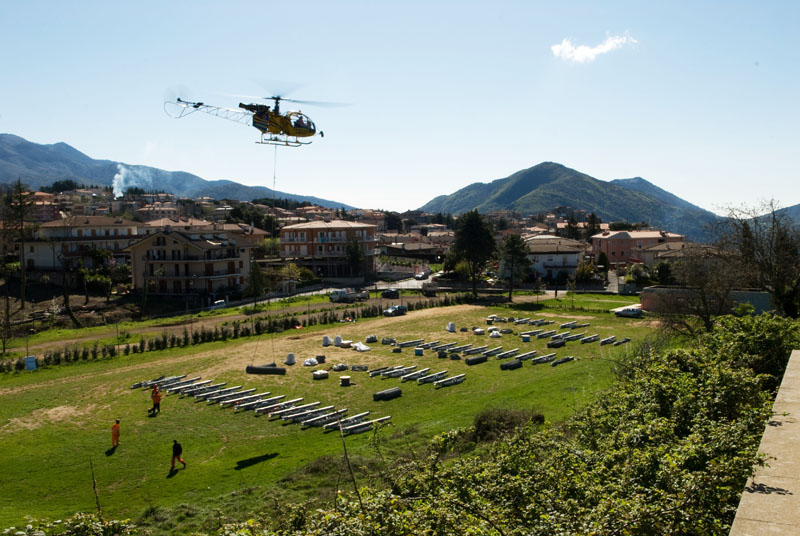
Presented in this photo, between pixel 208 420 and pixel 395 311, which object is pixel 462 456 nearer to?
pixel 208 420

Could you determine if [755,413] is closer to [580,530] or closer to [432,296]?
[580,530]

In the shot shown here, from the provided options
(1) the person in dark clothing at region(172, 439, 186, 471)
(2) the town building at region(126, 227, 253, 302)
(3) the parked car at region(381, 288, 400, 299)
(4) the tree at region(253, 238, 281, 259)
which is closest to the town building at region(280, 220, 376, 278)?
(4) the tree at region(253, 238, 281, 259)

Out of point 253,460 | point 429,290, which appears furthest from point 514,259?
point 253,460

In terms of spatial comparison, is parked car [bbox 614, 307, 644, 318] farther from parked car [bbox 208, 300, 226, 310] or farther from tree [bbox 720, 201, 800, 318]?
parked car [bbox 208, 300, 226, 310]

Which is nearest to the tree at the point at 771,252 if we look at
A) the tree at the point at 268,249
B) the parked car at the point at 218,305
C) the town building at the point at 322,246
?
the parked car at the point at 218,305

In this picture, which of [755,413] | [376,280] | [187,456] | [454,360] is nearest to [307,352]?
[454,360]
